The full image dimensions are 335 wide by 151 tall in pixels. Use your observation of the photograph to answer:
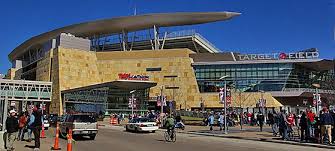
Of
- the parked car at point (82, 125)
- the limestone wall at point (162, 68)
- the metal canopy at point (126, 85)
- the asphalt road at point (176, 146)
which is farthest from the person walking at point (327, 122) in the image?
the limestone wall at point (162, 68)

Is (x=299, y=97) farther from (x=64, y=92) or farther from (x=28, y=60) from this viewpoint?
(x=28, y=60)

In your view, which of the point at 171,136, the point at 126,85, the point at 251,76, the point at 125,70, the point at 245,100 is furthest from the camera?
the point at 125,70

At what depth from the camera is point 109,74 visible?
105m

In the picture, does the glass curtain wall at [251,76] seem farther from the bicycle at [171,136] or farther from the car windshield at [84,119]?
the bicycle at [171,136]

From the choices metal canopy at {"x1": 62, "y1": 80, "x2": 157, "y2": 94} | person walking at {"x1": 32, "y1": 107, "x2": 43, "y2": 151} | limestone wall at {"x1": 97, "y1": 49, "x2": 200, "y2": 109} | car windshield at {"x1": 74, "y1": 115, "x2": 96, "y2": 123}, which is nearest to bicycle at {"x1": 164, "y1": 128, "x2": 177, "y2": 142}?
car windshield at {"x1": 74, "y1": 115, "x2": 96, "y2": 123}

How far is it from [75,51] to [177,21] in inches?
981

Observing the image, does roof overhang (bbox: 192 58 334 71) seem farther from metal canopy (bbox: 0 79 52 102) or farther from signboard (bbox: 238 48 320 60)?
metal canopy (bbox: 0 79 52 102)

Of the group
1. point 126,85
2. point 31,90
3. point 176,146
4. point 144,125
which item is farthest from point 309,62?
point 176,146

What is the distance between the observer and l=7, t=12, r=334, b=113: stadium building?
91125 mm

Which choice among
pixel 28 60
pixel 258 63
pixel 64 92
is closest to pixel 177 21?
pixel 258 63

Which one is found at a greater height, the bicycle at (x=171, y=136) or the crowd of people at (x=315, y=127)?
the crowd of people at (x=315, y=127)

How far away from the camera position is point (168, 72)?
328 feet

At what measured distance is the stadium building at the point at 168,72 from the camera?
9112cm

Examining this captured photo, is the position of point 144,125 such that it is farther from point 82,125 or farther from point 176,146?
point 176,146
